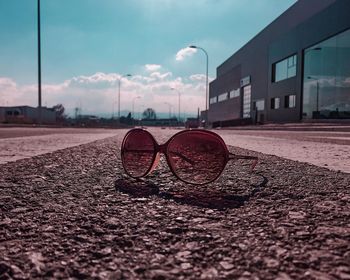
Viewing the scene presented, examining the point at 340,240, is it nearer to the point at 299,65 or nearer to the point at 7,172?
the point at 7,172

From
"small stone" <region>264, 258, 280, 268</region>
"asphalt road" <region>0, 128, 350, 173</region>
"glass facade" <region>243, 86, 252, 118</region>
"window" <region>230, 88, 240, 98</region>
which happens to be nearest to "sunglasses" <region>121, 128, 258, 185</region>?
"small stone" <region>264, 258, 280, 268</region>

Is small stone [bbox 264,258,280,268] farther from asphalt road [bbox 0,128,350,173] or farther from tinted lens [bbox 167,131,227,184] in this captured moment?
asphalt road [bbox 0,128,350,173]

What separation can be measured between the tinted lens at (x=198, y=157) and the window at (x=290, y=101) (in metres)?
35.8

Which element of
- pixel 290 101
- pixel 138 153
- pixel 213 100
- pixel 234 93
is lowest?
pixel 138 153

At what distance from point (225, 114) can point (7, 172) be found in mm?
66983

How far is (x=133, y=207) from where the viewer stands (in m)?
1.71

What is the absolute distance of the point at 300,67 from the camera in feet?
111

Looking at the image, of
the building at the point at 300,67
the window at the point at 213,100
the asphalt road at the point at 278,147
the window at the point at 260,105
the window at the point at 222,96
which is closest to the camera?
the asphalt road at the point at 278,147

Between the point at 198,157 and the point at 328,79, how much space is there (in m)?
30.2

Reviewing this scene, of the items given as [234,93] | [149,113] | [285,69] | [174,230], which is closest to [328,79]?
[285,69]

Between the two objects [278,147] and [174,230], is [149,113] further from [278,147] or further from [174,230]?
[174,230]

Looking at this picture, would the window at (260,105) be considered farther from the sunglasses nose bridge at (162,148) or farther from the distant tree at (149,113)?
the distant tree at (149,113)

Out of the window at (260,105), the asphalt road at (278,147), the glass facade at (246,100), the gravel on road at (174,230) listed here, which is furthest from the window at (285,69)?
the gravel on road at (174,230)

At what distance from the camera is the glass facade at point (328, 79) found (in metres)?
26.1
